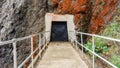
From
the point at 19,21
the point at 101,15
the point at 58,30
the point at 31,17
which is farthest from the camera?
the point at 58,30

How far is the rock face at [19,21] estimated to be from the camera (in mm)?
14992

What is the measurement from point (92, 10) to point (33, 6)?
376cm

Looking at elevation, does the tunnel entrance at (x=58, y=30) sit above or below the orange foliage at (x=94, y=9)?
below

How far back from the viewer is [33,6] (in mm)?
16328

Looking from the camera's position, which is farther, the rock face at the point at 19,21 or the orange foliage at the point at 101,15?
the rock face at the point at 19,21

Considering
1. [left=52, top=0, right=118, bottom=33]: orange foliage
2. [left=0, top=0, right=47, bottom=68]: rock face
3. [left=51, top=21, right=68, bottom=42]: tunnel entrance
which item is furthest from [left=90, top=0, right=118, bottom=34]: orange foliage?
[left=0, top=0, right=47, bottom=68]: rock face

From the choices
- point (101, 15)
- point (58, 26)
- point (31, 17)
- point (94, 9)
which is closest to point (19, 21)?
point (31, 17)

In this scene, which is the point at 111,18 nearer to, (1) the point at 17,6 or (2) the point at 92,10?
(2) the point at 92,10

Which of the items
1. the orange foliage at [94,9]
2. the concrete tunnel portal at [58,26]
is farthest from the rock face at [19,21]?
the orange foliage at [94,9]

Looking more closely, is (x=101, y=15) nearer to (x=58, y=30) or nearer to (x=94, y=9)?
(x=94, y=9)

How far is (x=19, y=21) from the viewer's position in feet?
51.5

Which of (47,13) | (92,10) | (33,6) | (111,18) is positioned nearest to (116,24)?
(111,18)

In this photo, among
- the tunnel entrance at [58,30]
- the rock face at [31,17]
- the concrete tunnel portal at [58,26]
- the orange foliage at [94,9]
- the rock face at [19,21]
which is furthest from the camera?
the tunnel entrance at [58,30]

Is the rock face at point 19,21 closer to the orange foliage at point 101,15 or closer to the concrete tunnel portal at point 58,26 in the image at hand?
the concrete tunnel portal at point 58,26
